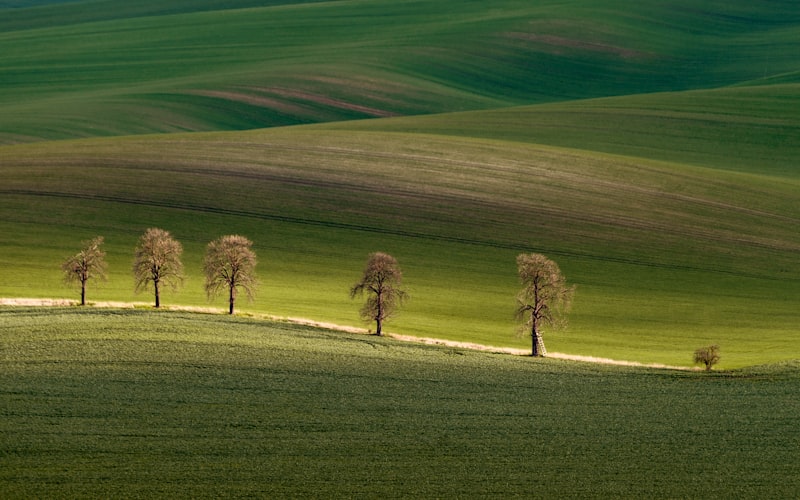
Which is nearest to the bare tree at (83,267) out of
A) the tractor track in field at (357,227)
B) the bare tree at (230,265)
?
the bare tree at (230,265)

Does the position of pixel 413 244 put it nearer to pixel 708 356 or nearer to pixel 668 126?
pixel 708 356

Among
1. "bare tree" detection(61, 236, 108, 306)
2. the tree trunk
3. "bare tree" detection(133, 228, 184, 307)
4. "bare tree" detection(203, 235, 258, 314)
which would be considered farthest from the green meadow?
"bare tree" detection(133, 228, 184, 307)

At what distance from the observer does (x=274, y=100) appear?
99.9 metres

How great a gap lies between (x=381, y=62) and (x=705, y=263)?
60.7 meters

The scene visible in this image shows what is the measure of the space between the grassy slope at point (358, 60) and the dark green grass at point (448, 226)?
72.0ft

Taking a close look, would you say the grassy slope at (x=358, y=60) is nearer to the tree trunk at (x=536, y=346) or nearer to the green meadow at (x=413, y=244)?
the green meadow at (x=413, y=244)

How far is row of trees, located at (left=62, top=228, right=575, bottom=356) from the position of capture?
44.5 m

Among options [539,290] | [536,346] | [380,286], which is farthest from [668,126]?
[380,286]

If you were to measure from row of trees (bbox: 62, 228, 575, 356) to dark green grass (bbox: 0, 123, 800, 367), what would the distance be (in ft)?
7.48

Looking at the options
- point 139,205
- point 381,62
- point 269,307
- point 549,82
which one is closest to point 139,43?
point 381,62

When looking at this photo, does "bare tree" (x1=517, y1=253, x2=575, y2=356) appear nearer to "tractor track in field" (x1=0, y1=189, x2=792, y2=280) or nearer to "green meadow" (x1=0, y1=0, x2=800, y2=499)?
"green meadow" (x1=0, y1=0, x2=800, y2=499)

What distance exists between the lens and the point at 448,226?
61938mm

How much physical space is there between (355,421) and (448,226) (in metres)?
31.5

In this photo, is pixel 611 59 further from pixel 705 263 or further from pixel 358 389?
pixel 358 389
